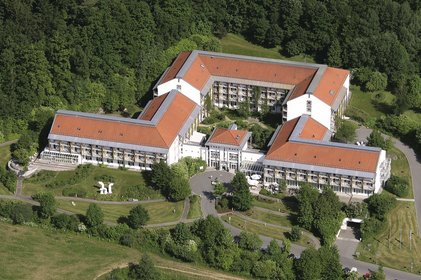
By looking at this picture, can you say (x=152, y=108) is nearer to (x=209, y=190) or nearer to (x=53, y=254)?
(x=209, y=190)

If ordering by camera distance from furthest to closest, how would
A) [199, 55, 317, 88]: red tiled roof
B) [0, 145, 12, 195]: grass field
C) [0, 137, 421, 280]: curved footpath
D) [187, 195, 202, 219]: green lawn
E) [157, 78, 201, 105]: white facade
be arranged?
[199, 55, 317, 88]: red tiled roof < [157, 78, 201, 105]: white facade < [0, 145, 12, 195]: grass field < [187, 195, 202, 219]: green lawn < [0, 137, 421, 280]: curved footpath

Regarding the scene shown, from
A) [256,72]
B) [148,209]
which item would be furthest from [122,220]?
[256,72]

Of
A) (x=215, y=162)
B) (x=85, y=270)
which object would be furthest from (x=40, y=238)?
(x=215, y=162)

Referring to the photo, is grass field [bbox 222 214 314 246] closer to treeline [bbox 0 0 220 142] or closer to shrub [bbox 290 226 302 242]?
shrub [bbox 290 226 302 242]

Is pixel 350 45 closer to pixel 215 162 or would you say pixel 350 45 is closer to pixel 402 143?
pixel 402 143

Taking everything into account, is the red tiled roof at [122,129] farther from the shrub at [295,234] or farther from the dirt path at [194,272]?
the shrub at [295,234]

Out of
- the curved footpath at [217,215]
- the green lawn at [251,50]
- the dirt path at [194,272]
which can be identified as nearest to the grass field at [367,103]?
the green lawn at [251,50]

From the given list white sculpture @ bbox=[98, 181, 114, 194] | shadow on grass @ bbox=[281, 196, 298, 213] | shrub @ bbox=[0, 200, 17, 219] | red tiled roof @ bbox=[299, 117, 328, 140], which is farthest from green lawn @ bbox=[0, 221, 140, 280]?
red tiled roof @ bbox=[299, 117, 328, 140]
